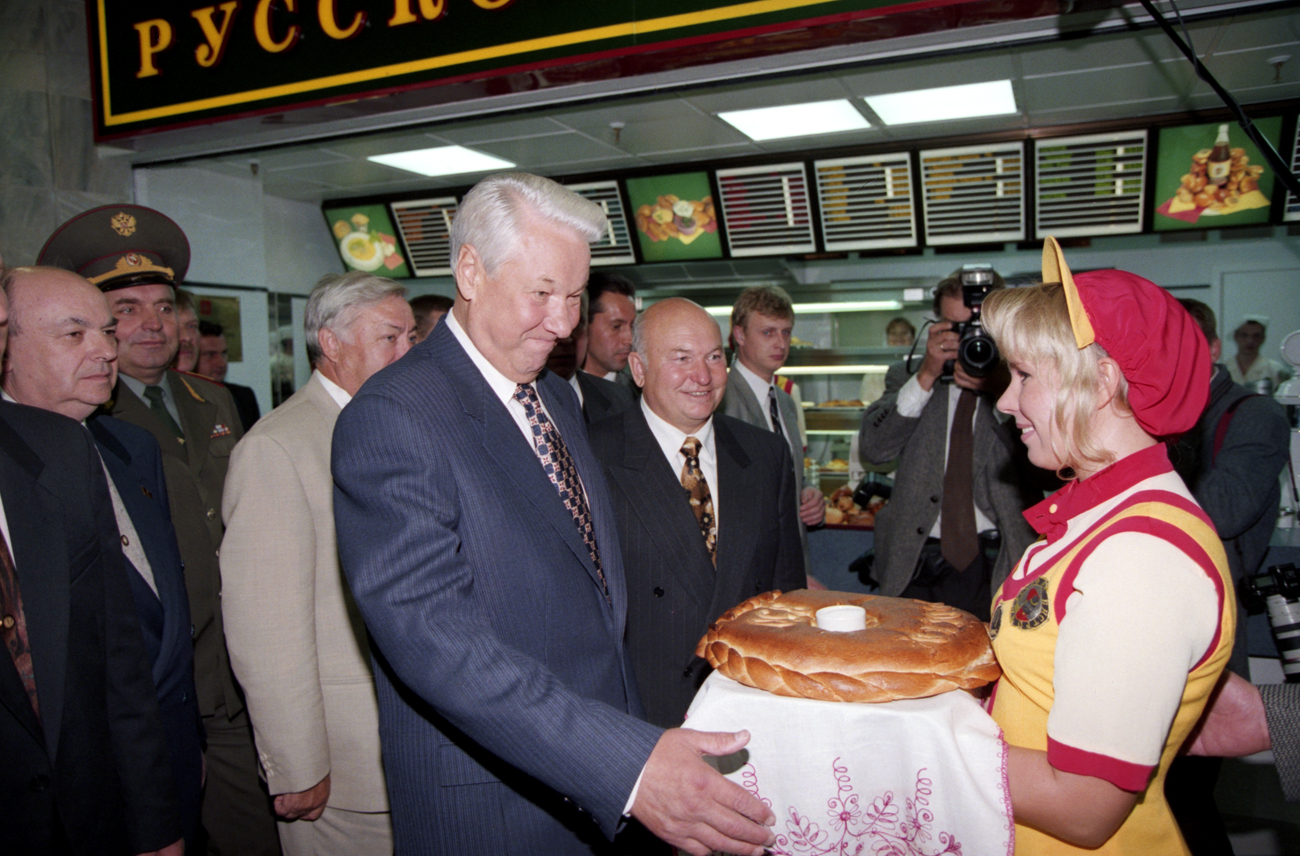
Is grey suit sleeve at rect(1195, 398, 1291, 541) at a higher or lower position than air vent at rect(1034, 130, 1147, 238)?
lower

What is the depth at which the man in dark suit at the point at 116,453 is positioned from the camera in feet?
6.83

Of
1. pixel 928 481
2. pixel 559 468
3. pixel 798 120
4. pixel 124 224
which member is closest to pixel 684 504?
pixel 559 468

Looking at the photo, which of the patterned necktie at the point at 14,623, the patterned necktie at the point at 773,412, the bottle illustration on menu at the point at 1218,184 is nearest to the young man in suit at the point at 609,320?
the patterned necktie at the point at 773,412

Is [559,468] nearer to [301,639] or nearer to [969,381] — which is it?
[301,639]

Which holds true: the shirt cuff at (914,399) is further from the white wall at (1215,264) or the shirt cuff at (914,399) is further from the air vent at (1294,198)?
the air vent at (1294,198)

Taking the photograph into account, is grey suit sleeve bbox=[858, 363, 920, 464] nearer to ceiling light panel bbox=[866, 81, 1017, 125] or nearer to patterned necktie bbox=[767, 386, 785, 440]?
patterned necktie bbox=[767, 386, 785, 440]

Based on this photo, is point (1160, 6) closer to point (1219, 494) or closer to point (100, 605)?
point (1219, 494)

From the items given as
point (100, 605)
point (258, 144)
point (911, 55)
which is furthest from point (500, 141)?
point (100, 605)

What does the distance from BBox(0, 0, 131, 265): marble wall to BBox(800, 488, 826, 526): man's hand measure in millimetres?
4115

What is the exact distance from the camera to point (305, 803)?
7.07 feet

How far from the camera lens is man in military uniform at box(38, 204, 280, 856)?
8.39ft

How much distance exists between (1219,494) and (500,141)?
4.46 metres

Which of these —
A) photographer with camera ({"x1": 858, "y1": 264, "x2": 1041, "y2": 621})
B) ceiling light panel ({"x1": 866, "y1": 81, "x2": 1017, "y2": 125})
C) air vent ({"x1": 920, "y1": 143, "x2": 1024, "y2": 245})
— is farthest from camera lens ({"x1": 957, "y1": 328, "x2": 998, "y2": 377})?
air vent ({"x1": 920, "y1": 143, "x2": 1024, "y2": 245})

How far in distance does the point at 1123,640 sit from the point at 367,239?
7.26m
